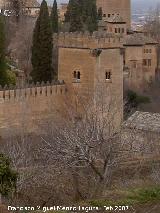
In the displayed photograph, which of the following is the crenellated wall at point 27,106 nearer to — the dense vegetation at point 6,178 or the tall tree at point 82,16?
the tall tree at point 82,16

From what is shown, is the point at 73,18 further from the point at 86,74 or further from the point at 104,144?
the point at 104,144

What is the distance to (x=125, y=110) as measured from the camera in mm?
35375

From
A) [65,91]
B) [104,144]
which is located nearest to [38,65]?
[65,91]

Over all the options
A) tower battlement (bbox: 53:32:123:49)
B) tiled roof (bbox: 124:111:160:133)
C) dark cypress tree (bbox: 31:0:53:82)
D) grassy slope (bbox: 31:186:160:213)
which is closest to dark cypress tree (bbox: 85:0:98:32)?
dark cypress tree (bbox: 31:0:53:82)

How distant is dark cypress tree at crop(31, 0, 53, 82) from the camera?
3430 centimetres

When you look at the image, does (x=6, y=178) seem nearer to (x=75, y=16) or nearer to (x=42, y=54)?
(x=42, y=54)

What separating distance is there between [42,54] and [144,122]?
27.1 ft

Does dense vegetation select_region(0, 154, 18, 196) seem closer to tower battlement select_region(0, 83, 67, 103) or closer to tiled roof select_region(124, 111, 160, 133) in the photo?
tiled roof select_region(124, 111, 160, 133)

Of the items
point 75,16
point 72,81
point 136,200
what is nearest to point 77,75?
point 72,81

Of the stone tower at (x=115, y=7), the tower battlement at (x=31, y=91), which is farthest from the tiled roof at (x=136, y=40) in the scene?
the tower battlement at (x=31, y=91)

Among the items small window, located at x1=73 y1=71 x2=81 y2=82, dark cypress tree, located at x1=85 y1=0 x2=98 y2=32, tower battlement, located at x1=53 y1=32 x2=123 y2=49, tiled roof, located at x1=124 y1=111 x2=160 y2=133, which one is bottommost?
tiled roof, located at x1=124 y1=111 x2=160 y2=133

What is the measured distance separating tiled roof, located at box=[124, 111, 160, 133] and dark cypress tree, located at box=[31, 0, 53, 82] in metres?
6.94

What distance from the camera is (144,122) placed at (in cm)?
2831

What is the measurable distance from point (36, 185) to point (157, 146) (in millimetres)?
10155
